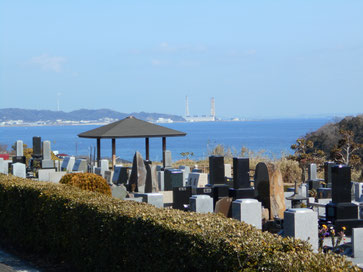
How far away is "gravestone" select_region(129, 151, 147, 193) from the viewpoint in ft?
62.2

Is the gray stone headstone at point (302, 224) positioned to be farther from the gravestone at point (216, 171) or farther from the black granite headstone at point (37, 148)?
the black granite headstone at point (37, 148)

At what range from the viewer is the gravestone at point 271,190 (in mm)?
13992

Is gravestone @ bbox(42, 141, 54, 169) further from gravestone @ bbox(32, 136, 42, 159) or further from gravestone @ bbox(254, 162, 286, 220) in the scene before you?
gravestone @ bbox(254, 162, 286, 220)

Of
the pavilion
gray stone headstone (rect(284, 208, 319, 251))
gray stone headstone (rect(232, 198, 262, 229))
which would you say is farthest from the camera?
the pavilion

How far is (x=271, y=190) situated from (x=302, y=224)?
514cm

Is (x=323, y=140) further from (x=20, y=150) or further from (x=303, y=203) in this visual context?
(x=303, y=203)

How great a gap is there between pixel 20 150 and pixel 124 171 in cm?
869

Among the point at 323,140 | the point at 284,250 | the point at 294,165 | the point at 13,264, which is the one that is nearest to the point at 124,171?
the point at 294,165

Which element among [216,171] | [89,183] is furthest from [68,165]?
[216,171]

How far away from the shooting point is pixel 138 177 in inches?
748

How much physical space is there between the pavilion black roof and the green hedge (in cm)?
1370

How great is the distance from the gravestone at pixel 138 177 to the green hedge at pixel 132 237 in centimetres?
725

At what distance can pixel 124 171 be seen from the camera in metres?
22.1

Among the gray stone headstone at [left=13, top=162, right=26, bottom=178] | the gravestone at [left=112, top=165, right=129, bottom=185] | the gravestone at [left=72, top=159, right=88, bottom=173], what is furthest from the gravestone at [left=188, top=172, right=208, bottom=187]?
the gray stone headstone at [left=13, top=162, right=26, bottom=178]
